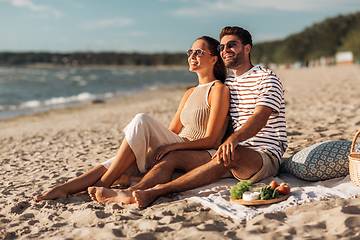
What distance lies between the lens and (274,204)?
2625mm

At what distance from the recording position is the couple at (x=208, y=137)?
2.93 metres

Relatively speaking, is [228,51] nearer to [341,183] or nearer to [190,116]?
[190,116]

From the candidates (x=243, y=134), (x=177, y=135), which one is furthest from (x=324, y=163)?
(x=177, y=135)

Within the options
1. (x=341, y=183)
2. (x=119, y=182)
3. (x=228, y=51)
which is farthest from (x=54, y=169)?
(x=341, y=183)

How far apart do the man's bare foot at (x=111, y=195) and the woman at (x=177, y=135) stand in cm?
21

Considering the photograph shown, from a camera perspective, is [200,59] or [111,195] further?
[200,59]

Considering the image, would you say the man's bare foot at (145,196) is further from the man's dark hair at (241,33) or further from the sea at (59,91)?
the sea at (59,91)

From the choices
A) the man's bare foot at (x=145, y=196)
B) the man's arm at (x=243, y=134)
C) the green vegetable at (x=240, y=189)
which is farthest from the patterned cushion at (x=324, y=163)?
the man's bare foot at (x=145, y=196)

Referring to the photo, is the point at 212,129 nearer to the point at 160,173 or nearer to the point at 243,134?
the point at 243,134

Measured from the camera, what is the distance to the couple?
2.93 metres

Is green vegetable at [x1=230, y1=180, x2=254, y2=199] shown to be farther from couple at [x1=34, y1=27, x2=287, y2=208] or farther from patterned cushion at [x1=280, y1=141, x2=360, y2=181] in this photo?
patterned cushion at [x1=280, y1=141, x2=360, y2=181]

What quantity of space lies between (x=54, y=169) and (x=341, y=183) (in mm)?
3493

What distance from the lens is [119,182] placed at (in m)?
3.40

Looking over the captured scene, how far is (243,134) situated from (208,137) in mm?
457
